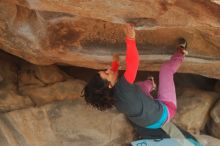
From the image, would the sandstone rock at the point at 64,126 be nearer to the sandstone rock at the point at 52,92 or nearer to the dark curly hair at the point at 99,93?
the sandstone rock at the point at 52,92

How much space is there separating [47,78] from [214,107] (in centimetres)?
212

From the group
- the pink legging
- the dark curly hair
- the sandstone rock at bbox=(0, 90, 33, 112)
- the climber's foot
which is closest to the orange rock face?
the climber's foot

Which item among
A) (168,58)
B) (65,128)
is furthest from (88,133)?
(168,58)

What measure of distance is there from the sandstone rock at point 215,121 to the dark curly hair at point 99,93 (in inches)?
80.7

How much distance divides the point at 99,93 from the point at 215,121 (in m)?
2.26

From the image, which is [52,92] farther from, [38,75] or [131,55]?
[131,55]

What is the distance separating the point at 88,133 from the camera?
4.67 m

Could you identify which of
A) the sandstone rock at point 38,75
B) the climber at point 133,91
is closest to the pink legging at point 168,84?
the climber at point 133,91

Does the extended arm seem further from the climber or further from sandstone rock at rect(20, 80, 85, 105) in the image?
sandstone rock at rect(20, 80, 85, 105)

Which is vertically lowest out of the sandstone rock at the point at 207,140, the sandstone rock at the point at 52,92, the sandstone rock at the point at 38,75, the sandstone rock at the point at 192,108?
the sandstone rock at the point at 207,140

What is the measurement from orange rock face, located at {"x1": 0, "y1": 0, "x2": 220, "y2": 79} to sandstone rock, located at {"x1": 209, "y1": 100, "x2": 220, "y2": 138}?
82cm

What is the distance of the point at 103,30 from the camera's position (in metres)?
3.67

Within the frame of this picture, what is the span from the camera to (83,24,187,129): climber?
329cm

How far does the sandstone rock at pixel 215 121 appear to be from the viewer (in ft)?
16.6
